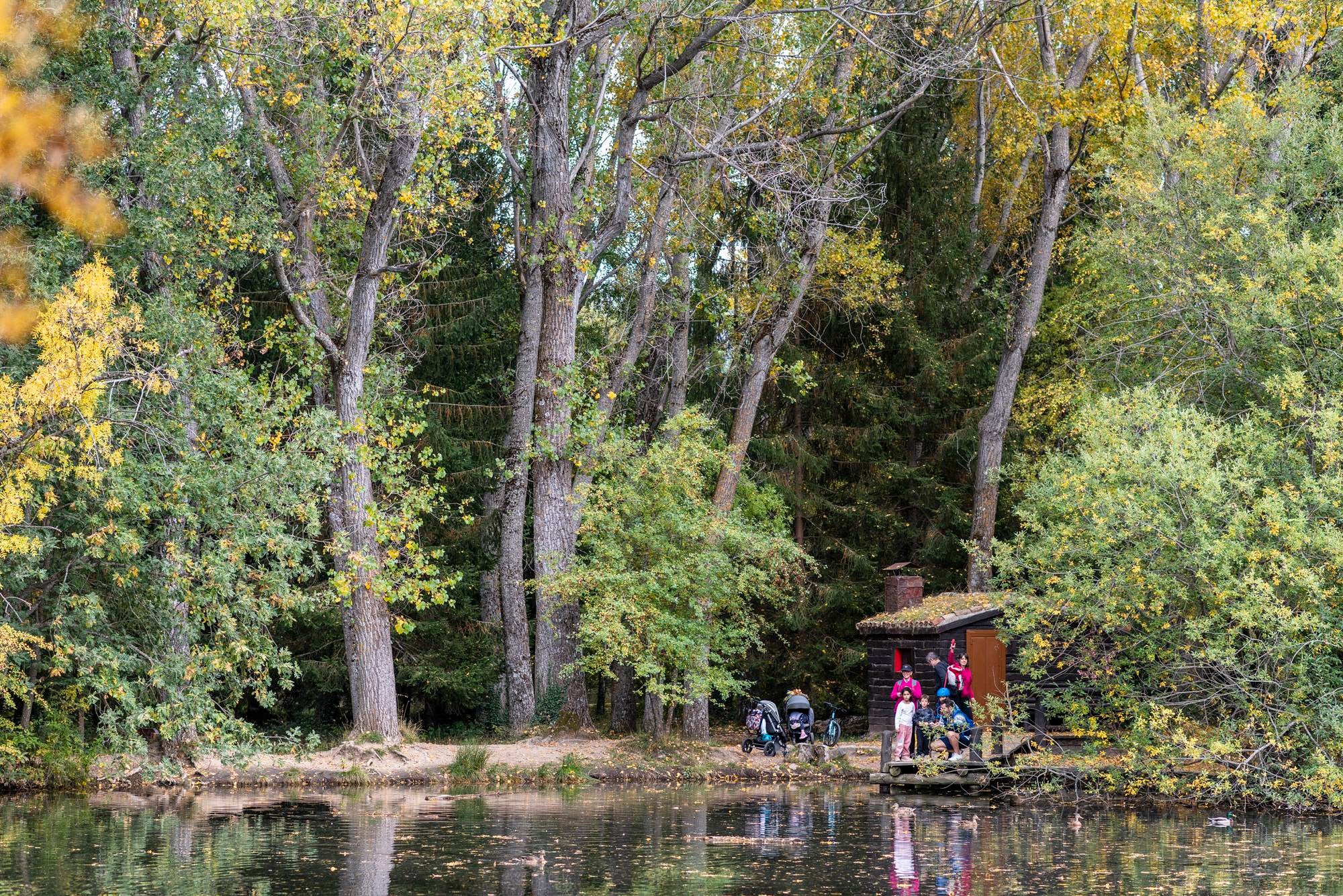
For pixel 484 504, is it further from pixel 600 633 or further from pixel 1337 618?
pixel 1337 618

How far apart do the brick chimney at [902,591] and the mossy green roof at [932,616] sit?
13 centimetres

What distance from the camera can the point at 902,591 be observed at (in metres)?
27.0

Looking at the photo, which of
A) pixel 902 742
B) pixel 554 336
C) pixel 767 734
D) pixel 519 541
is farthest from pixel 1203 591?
pixel 519 541

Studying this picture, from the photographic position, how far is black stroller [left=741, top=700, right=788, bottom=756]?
25688 millimetres

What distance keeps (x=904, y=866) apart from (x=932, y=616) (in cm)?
1283

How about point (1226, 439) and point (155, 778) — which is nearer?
point (1226, 439)

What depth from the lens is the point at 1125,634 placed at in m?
19.5

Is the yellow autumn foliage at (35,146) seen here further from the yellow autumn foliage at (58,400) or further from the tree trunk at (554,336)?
the tree trunk at (554,336)

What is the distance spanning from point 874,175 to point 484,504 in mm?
11148

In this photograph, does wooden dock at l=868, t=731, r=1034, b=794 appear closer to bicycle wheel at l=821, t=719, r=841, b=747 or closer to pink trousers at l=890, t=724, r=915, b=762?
pink trousers at l=890, t=724, r=915, b=762

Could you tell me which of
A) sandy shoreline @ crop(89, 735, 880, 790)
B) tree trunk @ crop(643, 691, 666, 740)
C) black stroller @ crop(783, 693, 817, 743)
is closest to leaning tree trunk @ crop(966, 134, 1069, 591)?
black stroller @ crop(783, 693, 817, 743)

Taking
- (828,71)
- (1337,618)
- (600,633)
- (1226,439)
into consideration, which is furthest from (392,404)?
(1337,618)

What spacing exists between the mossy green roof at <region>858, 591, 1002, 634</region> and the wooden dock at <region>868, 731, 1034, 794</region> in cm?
434

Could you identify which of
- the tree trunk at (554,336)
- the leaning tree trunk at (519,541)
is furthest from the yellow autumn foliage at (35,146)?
the leaning tree trunk at (519,541)
